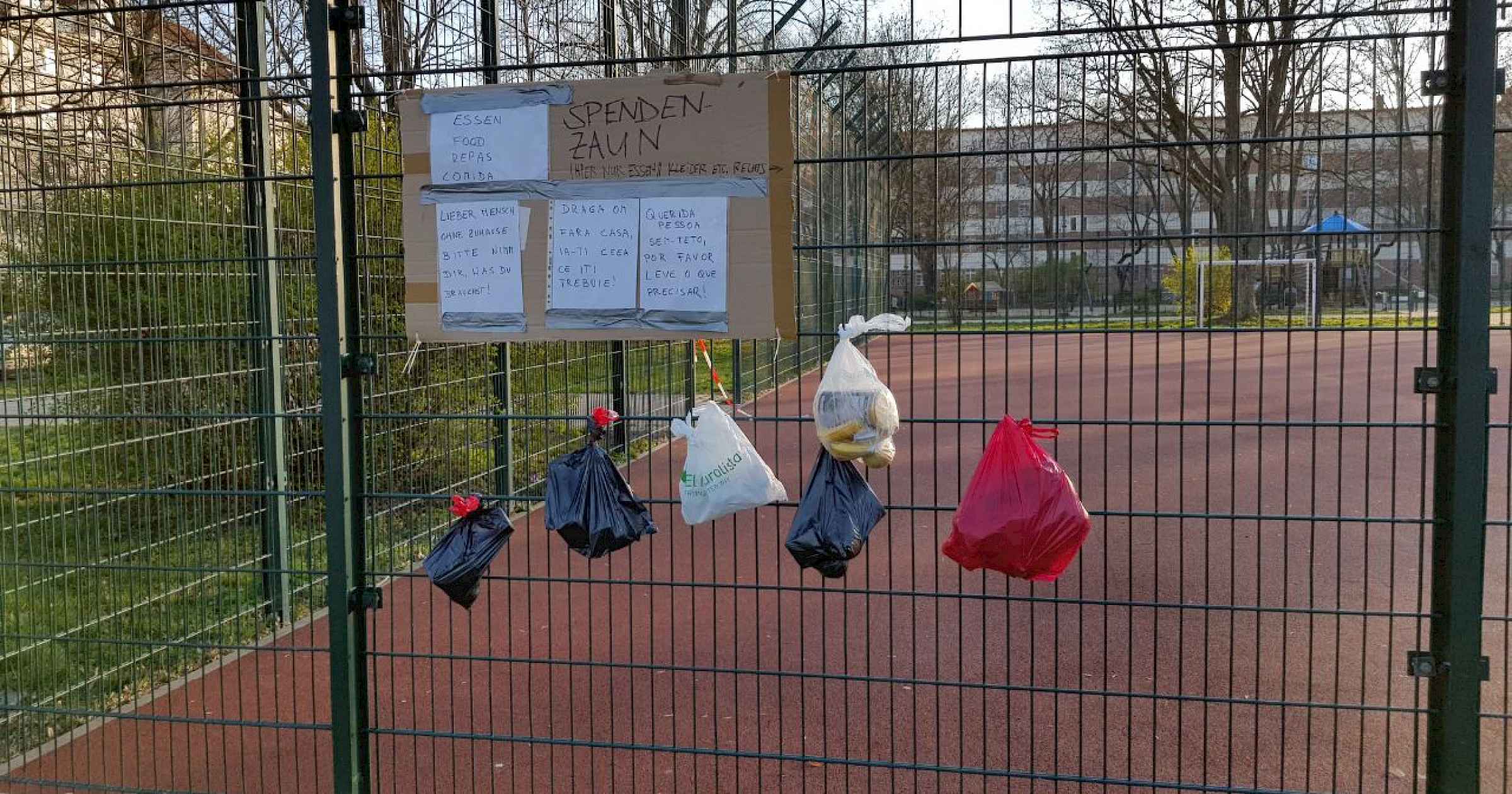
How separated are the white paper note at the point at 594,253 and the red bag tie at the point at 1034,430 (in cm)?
108

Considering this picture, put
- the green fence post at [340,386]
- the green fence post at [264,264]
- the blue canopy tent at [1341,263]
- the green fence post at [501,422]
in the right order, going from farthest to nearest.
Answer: the green fence post at [501,422]
the green fence post at [264,264]
the green fence post at [340,386]
the blue canopy tent at [1341,263]

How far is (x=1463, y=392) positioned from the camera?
2871mm

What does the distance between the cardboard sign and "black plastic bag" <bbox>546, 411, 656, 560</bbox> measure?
357 millimetres

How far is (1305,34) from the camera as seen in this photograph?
3211 mm

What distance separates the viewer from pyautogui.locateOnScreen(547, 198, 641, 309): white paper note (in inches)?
128

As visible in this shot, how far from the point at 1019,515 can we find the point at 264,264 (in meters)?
4.24

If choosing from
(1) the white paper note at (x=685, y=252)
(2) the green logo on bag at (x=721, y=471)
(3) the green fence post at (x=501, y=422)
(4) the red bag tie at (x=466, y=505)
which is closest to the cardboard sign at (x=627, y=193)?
(1) the white paper note at (x=685, y=252)

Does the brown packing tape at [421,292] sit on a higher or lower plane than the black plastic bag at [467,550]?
higher

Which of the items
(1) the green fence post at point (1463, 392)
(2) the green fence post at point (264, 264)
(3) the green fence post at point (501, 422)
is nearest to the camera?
(1) the green fence post at point (1463, 392)

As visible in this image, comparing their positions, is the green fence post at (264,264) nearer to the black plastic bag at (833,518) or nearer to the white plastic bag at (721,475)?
the white plastic bag at (721,475)

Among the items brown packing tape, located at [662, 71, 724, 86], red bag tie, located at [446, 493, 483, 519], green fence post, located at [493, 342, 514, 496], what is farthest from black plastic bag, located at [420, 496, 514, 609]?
green fence post, located at [493, 342, 514, 496]

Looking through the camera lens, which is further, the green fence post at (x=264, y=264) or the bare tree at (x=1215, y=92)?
the green fence post at (x=264, y=264)

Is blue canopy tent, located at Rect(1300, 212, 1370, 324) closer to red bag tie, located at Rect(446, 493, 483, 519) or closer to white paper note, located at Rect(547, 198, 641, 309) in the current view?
white paper note, located at Rect(547, 198, 641, 309)

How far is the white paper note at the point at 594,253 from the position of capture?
325 cm
